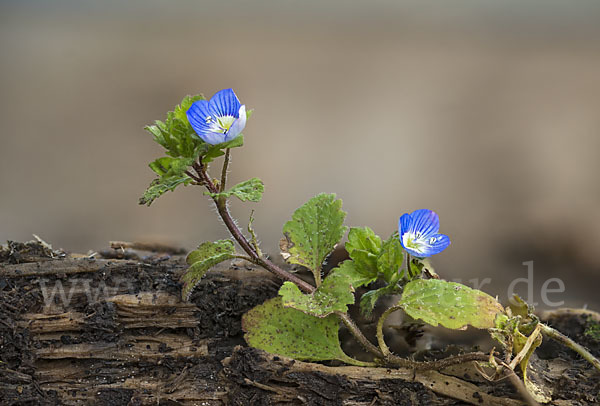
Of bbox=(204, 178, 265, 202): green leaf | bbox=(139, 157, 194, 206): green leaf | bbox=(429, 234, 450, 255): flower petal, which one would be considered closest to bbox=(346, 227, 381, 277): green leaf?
bbox=(429, 234, 450, 255): flower petal

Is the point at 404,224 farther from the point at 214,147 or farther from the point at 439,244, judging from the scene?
the point at 214,147

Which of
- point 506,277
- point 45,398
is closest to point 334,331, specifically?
point 45,398

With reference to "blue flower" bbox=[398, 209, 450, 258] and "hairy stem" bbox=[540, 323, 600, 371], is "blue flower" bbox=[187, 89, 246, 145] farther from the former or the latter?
"hairy stem" bbox=[540, 323, 600, 371]

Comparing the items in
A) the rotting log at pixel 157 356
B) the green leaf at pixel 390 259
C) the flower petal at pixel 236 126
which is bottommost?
the rotting log at pixel 157 356

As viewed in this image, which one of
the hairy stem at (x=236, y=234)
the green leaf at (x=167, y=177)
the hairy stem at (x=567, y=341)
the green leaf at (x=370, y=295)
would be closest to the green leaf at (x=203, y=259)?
the hairy stem at (x=236, y=234)

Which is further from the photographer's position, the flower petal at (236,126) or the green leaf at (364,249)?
the green leaf at (364,249)

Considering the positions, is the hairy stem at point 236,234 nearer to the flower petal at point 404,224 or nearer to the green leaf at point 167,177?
the green leaf at point 167,177
